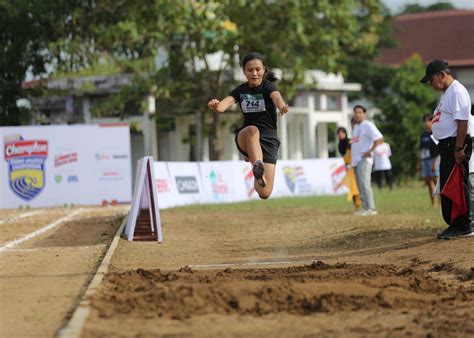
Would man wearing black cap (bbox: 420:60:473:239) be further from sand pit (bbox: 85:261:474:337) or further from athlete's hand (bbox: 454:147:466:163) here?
A: sand pit (bbox: 85:261:474:337)

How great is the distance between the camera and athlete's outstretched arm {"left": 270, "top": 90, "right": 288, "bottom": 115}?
11.2m

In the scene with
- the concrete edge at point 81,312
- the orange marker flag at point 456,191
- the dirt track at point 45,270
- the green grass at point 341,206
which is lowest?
the green grass at point 341,206

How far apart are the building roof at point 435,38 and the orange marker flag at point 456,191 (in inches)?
2198

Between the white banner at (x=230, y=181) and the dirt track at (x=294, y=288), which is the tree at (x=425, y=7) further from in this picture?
the dirt track at (x=294, y=288)

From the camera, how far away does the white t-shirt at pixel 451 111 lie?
12.8 metres

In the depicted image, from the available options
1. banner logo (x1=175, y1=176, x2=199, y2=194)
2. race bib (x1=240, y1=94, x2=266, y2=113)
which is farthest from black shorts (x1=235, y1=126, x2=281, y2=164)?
banner logo (x1=175, y1=176, x2=199, y2=194)

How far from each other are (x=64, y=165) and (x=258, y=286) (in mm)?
22012

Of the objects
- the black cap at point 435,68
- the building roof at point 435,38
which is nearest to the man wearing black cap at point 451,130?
the black cap at point 435,68

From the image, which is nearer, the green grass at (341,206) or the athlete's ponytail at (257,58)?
the athlete's ponytail at (257,58)

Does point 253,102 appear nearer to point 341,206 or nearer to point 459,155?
point 459,155

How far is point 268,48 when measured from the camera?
3769 cm

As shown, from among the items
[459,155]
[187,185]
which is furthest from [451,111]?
[187,185]

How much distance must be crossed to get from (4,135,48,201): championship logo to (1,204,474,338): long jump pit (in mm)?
13422

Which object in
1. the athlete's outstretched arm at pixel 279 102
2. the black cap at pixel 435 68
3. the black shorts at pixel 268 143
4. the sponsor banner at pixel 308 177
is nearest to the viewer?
the athlete's outstretched arm at pixel 279 102
